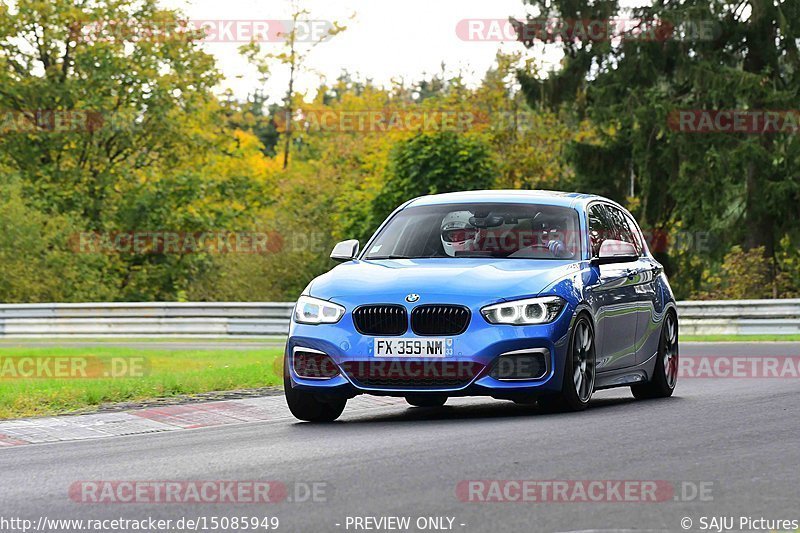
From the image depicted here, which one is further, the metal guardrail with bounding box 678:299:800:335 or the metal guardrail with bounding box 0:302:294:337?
the metal guardrail with bounding box 0:302:294:337

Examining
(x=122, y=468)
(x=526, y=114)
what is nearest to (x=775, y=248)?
(x=526, y=114)

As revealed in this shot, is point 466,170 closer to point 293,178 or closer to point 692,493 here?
point 293,178

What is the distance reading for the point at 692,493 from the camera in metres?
7.52

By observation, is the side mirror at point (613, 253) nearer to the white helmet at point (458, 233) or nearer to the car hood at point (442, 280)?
the car hood at point (442, 280)

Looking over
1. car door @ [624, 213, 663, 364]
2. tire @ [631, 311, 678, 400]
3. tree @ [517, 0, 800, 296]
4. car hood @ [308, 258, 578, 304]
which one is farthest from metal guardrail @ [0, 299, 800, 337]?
car hood @ [308, 258, 578, 304]

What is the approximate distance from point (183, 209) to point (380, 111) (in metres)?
16.1

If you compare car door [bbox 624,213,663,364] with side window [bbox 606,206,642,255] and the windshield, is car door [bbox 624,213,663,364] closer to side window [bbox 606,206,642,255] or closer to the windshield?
side window [bbox 606,206,642,255]

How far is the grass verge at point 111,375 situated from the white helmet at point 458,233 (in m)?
3.42

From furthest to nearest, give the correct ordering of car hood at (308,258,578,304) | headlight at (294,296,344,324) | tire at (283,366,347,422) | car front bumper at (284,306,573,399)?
tire at (283,366,347,422)
headlight at (294,296,344,324)
car hood at (308,258,578,304)
car front bumper at (284,306,573,399)

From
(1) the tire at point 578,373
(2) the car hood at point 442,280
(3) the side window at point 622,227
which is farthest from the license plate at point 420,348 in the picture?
(3) the side window at point 622,227

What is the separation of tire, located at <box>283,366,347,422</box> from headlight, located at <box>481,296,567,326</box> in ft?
4.54

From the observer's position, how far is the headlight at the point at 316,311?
11.2m

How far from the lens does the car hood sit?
11.1 metres

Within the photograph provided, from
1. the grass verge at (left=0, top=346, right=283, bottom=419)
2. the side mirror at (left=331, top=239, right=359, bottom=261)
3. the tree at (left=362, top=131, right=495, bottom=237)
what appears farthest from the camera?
the tree at (left=362, top=131, right=495, bottom=237)
